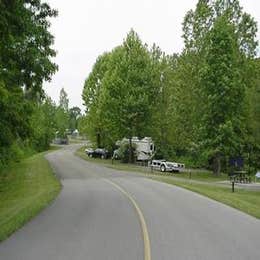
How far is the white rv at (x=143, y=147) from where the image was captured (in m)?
65.5

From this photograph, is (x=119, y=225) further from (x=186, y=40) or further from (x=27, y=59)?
(x=186, y=40)

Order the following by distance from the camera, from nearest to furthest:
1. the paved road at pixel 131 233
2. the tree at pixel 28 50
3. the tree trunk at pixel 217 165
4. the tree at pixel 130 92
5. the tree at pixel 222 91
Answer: the paved road at pixel 131 233
the tree at pixel 28 50
the tree at pixel 222 91
the tree trunk at pixel 217 165
the tree at pixel 130 92

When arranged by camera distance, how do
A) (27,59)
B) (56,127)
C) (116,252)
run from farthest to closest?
(56,127), (27,59), (116,252)

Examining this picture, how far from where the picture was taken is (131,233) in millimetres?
13484

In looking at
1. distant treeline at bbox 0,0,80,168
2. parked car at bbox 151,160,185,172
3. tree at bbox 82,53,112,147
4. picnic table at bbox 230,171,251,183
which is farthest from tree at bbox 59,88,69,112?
distant treeline at bbox 0,0,80,168

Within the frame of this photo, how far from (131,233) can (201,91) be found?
38530 mm

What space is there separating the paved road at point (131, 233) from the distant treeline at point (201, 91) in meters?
26.7

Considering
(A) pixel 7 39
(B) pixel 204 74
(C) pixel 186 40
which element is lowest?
(A) pixel 7 39

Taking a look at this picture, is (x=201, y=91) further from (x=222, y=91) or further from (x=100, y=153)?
(x=100, y=153)

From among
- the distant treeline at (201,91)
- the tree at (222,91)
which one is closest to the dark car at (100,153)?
the distant treeline at (201,91)

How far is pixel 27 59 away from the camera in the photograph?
21594 millimetres

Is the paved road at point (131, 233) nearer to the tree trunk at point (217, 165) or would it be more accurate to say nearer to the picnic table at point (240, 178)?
the picnic table at point (240, 178)

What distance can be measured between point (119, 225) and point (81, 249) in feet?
13.1

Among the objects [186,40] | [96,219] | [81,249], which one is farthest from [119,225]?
[186,40]
